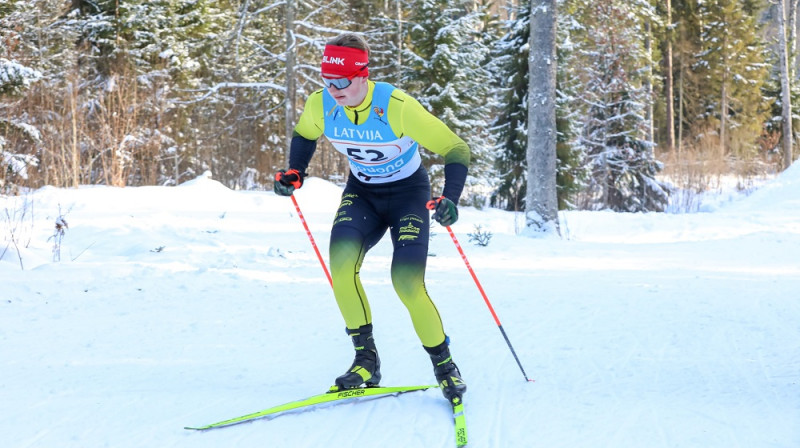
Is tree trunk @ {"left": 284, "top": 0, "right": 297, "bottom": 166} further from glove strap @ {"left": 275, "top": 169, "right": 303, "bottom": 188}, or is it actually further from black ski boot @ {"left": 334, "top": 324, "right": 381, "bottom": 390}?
black ski boot @ {"left": 334, "top": 324, "right": 381, "bottom": 390}

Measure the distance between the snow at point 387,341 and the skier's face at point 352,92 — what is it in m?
1.59

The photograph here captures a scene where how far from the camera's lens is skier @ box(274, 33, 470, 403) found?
3.44 m

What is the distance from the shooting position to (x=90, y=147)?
51.2 ft

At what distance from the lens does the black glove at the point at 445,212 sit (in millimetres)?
3268

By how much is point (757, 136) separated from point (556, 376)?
35591mm

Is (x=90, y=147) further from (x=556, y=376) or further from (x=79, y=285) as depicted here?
(x=556, y=376)

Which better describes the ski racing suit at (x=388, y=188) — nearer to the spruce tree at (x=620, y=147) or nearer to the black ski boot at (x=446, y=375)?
the black ski boot at (x=446, y=375)

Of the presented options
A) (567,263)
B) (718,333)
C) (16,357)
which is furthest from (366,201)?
(567,263)

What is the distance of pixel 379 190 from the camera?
3.77 m

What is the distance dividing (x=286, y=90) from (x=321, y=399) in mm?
15820

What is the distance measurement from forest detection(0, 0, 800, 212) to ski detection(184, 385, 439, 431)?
8.40 m

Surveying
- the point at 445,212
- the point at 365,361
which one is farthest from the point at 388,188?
the point at 365,361

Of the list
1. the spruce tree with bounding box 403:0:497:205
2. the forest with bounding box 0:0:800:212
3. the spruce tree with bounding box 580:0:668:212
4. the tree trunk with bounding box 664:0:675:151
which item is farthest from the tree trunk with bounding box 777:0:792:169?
the spruce tree with bounding box 403:0:497:205

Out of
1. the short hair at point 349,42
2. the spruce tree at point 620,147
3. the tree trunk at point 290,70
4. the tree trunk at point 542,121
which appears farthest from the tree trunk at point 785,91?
the short hair at point 349,42
